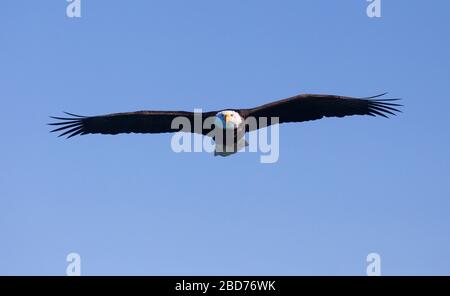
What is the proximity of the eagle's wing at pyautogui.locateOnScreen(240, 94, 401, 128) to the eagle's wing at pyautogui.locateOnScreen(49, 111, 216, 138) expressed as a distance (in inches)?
88.3

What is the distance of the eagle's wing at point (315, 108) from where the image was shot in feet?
114

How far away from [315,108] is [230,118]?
3.24 metres

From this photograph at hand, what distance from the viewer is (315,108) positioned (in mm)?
35312

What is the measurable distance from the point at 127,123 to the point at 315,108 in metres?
6.66

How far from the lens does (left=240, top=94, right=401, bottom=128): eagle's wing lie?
114 ft

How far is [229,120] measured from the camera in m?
34.0

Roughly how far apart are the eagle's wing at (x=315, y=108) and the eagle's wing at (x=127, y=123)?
2.24m

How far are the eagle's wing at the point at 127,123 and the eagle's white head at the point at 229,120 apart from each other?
1388 millimetres

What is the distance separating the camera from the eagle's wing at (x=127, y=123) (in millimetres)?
35625

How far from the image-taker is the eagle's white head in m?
34.0

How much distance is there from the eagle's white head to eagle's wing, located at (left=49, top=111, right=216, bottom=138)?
4.55 feet

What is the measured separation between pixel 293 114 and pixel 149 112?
4973mm
